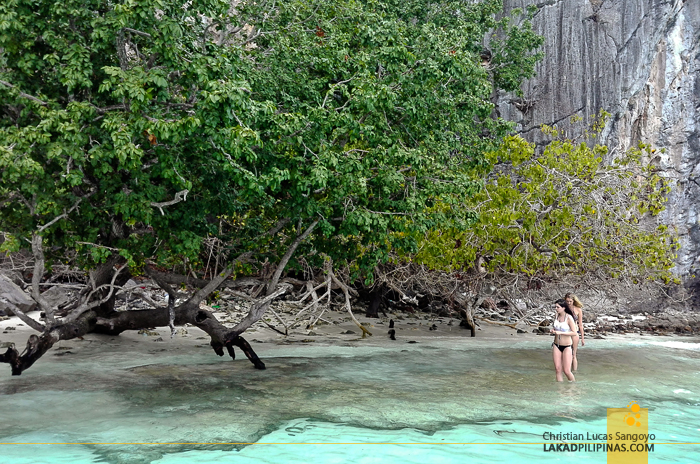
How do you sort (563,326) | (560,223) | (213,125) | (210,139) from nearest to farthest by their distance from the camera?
Answer: (213,125), (210,139), (563,326), (560,223)

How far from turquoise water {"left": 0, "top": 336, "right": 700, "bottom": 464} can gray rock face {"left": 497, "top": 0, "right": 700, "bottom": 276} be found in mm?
13607

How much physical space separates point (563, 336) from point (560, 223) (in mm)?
5103

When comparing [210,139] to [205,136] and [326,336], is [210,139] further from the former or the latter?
[326,336]

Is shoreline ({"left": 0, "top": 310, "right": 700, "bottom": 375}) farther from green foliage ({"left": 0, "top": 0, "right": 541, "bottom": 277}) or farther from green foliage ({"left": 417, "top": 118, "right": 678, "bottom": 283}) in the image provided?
green foliage ({"left": 0, "top": 0, "right": 541, "bottom": 277})

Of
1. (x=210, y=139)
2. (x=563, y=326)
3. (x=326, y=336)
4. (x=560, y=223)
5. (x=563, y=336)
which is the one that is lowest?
(x=326, y=336)

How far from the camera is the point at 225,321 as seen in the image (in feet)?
59.2

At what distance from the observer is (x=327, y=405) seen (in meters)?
9.24

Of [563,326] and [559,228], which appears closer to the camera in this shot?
[563,326]

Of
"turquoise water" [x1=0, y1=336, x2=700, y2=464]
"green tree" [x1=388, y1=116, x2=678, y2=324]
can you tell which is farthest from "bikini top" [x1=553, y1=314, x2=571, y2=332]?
"green tree" [x1=388, y1=116, x2=678, y2=324]

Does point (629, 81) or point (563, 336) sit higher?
point (629, 81)

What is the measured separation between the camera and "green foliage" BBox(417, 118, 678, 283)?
574 inches

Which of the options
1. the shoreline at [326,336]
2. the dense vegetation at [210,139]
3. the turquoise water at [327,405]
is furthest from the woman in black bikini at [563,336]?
the shoreline at [326,336]

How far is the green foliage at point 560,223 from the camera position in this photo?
14586 millimetres

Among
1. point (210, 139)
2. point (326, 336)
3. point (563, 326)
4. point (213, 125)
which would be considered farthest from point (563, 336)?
point (326, 336)
